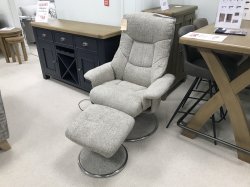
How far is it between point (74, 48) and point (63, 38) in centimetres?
22

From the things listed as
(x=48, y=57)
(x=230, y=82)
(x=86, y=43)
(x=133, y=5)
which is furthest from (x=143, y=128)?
(x=48, y=57)

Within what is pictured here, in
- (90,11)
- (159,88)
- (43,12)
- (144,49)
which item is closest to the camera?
(159,88)

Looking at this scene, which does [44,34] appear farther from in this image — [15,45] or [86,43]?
[15,45]

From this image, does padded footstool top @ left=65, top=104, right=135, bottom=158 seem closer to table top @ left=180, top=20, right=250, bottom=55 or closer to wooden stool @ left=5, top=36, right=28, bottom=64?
table top @ left=180, top=20, right=250, bottom=55

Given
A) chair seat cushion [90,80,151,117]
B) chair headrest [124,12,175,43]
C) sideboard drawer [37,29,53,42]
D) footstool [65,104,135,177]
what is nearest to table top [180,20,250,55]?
chair headrest [124,12,175,43]

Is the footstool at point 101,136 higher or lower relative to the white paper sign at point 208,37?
lower

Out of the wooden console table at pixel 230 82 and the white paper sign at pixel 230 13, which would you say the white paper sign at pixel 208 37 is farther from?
the white paper sign at pixel 230 13

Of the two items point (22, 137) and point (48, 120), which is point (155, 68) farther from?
point (22, 137)

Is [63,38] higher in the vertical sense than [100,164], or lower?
higher

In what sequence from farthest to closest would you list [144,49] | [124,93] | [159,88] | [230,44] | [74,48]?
[74,48], [144,49], [124,93], [159,88], [230,44]

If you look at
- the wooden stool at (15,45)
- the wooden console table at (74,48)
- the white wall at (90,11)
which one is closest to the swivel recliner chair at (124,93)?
the wooden console table at (74,48)

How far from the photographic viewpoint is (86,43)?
240 centimetres

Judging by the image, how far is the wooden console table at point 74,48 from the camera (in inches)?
91.0

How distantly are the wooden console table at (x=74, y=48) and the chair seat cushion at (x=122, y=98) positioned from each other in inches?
20.7
